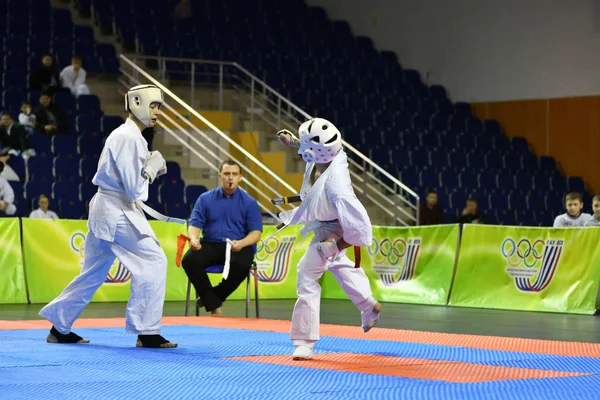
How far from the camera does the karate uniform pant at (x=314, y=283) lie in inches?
250

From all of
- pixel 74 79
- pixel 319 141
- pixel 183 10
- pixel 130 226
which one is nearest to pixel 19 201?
pixel 74 79

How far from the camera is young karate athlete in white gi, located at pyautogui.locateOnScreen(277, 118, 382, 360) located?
6.39 metres

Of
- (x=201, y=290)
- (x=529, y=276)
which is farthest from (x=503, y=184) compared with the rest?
(x=201, y=290)

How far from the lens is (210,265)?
33.4ft

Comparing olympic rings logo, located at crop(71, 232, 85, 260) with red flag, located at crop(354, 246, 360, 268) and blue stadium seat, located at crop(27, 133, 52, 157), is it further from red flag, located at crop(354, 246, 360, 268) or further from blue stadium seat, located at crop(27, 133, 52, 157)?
red flag, located at crop(354, 246, 360, 268)

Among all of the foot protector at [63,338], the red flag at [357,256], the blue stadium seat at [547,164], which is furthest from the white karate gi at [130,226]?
the blue stadium seat at [547,164]

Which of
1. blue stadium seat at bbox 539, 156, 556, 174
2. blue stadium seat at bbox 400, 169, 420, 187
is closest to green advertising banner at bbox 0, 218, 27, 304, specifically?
blue stadium seat at bbox 400, 169, 420, 187

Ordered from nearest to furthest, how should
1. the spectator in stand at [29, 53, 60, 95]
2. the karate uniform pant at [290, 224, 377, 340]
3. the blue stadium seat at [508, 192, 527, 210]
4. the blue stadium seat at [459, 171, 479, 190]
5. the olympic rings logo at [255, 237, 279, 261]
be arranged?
the karate uniform pant at [290, 224, 377, 340] < the olympic rings logo at [255, 237, 279, 261] < the spectator in stand at [29, 53, 60, 95] < the blue stadium seat at [508, 192, 527, 210] < the blue stadium seat at [459, 171, 479, 190]

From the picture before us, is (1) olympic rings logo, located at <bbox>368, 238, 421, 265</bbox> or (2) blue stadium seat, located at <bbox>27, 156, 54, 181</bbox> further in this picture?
(2) blue stadium seat, located at <bbox>27, 156, 54, 181</bbox>

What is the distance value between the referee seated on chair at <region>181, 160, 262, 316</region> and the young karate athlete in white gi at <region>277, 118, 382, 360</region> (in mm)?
3335

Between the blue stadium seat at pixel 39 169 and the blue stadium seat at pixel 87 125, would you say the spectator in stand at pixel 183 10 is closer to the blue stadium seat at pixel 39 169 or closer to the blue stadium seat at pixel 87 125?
the blue stadium seat at pixel 87 125

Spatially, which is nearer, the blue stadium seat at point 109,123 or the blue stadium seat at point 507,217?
the blue stadium seat at point 109,123

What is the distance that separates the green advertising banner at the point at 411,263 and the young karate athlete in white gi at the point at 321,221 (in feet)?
19.9

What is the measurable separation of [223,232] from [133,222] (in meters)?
3.33
